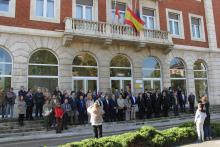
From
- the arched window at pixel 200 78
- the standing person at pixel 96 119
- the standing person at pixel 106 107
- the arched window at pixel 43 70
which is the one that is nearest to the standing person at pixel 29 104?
the arched window at pixel 43 70

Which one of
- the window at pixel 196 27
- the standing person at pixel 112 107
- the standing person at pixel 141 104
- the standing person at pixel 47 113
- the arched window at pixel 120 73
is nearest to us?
the standing person at pixel 47 113

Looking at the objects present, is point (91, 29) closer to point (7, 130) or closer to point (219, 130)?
point (7, 130)

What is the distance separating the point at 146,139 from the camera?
802 cm

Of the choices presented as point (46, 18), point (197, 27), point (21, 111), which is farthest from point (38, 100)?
point (197, 27)

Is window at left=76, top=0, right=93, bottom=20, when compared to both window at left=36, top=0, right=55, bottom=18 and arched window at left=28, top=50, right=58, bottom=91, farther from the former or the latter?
arched window at left=28, top=50, right=58, bottom=91

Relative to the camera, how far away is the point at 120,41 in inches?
693

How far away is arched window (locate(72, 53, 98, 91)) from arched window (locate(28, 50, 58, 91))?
4.37 feet

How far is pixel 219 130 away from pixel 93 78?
29.4ft

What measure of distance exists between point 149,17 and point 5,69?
38.8 ft

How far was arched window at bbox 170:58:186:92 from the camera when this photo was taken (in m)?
20.5

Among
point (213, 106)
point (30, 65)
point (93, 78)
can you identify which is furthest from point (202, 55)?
point (30, 65)

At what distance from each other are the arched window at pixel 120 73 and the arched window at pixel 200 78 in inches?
274

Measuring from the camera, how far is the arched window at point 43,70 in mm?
15117

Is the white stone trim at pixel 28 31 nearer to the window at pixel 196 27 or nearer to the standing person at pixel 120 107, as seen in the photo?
the standing person at pixel 120 107
